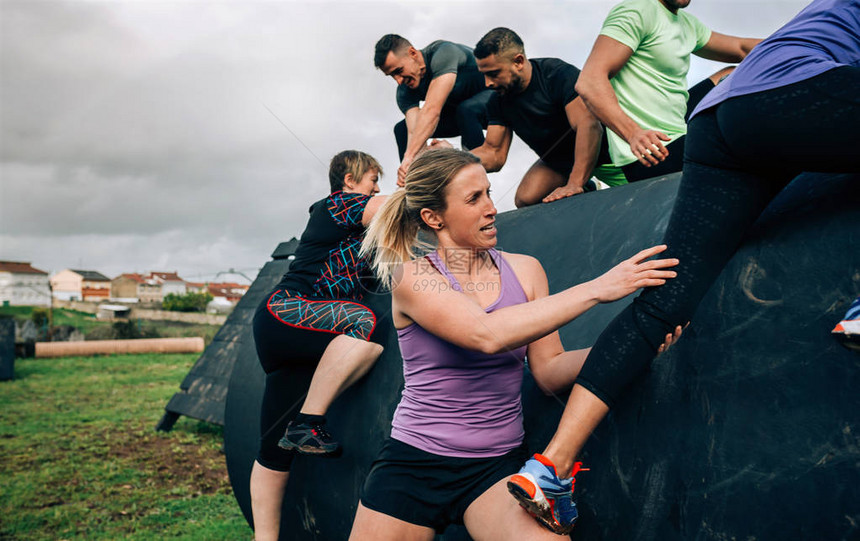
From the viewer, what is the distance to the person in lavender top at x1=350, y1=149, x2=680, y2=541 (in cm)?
176

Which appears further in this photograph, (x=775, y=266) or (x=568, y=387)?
(x=568, y=387)

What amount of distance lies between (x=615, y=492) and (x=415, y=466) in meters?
0.58

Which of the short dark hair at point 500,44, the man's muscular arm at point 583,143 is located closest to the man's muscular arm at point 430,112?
the short dark hair at point 500,44

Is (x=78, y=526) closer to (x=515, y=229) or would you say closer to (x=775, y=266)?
(x=515, y=229)

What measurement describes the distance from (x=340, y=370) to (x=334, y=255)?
0.59 meters

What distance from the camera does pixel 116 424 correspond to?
8523 mm

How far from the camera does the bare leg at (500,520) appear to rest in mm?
1678

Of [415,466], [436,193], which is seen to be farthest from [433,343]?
[436,193]

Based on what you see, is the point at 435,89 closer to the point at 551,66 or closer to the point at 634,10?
the point at 551,66

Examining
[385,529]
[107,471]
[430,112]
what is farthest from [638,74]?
[107,471]

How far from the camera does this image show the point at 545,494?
162 centimetres

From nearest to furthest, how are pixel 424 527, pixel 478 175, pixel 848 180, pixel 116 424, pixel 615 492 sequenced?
pixel 848 180 < pixel 615 492 < pixel 424 527 < pixel 478 175 < pixel 116 424

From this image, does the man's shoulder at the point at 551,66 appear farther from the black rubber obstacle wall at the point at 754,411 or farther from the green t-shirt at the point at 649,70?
the black rubber obstacle wall at the point at 754,411

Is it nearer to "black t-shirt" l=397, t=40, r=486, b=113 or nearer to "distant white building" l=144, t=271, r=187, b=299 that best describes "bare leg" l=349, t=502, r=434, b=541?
"black t-shirt" l=397, t=40, r=486, b=113
